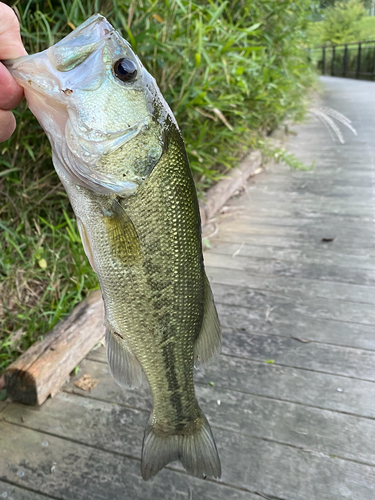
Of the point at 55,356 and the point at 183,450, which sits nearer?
the point at 183,450

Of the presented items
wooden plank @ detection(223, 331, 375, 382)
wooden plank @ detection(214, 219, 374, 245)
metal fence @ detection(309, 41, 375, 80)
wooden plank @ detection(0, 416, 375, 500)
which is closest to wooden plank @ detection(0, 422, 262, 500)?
wooden plank @ detection(0, 416, 375, 500)

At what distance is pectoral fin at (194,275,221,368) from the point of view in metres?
1.22

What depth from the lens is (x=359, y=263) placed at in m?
3.24

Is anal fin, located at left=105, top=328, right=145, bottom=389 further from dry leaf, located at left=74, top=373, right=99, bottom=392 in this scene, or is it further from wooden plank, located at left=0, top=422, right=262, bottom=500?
dry leaf, located at left=74, top=373, right=99, bottom=392

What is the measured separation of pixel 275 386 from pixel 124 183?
1.52m

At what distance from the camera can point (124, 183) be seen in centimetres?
102

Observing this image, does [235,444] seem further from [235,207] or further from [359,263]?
[235,207]

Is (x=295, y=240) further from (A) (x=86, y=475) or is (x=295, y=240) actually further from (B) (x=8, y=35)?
(B) (x=8, y=35)

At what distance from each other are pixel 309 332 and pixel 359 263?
3.24 ft

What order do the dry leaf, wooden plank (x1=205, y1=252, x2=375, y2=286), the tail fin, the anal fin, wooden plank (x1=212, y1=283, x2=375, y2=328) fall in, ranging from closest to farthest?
the anal fin < the tail fin < the dry leaf < wooden plank (x1=212, y1=283, x2=375, y2=328) < wooden plank (x1=205, y1=252, x2=375, y2=286)

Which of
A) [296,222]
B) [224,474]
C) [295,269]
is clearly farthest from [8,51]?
[296,222]

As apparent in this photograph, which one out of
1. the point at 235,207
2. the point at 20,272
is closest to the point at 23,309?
the point at 20,272

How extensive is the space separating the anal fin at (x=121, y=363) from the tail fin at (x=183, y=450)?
0.20 meters

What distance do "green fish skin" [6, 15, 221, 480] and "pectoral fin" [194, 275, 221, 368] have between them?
0.02 m
